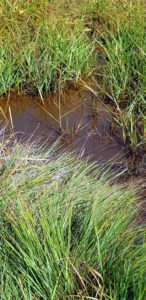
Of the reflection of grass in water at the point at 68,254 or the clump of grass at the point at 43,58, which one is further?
the clump of grass at the point at 43,58

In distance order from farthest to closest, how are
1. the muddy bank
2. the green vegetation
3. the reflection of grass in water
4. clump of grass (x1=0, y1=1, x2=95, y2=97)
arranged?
clump of grass (x1=0, y1=1, x2=95, y2=97)
the green vegetation
the muddy bank
the reflection of grass in water

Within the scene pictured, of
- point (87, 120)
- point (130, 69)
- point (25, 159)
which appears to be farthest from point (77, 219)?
point (130, 69)

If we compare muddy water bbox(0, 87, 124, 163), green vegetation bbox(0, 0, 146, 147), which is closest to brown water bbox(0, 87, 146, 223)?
muddy water bbox(0, 87, 124, 163)

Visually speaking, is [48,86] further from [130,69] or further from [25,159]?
[25,159]

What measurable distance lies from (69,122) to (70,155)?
0.55 meters

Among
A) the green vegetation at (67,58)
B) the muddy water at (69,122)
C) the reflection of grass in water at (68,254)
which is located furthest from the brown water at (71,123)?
the reflection of grass in water at (68,254)

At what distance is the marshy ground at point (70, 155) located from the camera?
173cm

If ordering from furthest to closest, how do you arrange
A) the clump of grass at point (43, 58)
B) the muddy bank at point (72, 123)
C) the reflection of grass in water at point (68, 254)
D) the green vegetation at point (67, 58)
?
the clump of grass at point (43, 58) → the green vegetation at point (67, 58) → the muddy bank at point (72, 123) → the reflection of grass in water at point (68, 254)

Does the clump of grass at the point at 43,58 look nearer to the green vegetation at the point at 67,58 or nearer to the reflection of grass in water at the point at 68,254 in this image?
the green vegetation at the point at 67,58

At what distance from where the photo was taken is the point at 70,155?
3418mm

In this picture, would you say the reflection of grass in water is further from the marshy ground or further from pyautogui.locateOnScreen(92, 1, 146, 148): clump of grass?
pyautogui.locateOnScreen(92, 1, 146, 148): clump of grass

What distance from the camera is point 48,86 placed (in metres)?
4.22

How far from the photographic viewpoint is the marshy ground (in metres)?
1.73

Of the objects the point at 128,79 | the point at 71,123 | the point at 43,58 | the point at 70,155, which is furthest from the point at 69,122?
the point at 43,58
